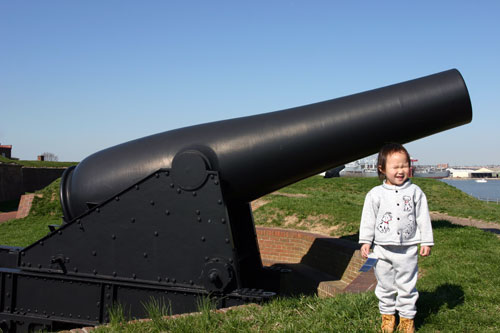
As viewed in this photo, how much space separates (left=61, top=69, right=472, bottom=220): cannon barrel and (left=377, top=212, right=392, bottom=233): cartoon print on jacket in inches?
41.5

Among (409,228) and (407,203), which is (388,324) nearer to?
(409,228)

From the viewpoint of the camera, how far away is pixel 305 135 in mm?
3334

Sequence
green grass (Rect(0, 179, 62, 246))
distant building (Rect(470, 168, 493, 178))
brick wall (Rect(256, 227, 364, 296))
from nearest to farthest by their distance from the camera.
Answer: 1. brick wall (Rect(256, 227, 364, 296))
2. green grass (Rect(0, 179, 62, 246))
3. distant building (Rect(470, 168, 493, 178))

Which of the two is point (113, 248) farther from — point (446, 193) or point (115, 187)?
point (446, 193)

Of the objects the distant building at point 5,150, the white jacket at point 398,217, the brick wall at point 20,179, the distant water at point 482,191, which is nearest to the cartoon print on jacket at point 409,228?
the white jacket at point 398,217

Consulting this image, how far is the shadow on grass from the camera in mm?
2799

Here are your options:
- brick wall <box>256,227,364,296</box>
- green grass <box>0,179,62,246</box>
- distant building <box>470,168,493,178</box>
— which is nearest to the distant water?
brick wall <box>256,227,364,296</box>

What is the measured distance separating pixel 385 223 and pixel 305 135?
1159 mm

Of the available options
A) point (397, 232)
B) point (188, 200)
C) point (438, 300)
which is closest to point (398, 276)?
point (397, 232)

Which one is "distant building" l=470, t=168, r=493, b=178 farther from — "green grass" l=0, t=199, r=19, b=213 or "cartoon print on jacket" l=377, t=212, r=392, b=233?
"cartoon print on jacket" l=377, t=212, r=392, b=233

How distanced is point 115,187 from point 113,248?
0.51 m

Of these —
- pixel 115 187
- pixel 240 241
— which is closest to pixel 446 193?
pixel 240 241

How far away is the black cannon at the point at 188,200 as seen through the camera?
125 inches

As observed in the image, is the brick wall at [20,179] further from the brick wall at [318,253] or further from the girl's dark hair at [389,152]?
the girl's dark hair at [389,152]
